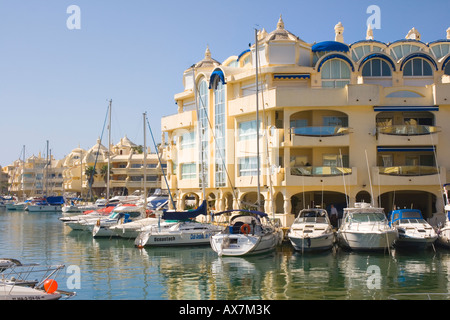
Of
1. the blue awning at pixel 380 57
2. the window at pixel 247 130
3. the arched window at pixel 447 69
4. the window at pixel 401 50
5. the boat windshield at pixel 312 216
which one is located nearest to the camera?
the boat windshield at pixel 312 216

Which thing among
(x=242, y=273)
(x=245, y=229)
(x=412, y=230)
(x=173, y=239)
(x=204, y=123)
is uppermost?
(x=204, y=123)

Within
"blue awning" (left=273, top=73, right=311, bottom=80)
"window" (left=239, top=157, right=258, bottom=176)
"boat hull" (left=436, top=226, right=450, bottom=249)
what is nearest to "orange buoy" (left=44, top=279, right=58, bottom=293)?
"boat hull" (left=436, top=226, right=450, bottom=249)

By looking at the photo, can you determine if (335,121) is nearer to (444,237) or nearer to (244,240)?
(444,237)

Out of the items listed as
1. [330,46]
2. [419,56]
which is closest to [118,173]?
[330,46]

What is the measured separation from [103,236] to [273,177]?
15937mm

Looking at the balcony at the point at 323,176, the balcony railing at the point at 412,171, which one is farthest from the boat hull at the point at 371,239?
the balcony railing at the point at 412,171

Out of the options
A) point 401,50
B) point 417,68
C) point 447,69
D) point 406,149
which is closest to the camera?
point 406,149

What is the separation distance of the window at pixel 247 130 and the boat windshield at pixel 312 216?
10.0 meters

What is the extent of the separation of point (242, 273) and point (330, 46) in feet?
90.2

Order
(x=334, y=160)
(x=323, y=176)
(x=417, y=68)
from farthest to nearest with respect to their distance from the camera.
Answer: (x=417, y=68) → (x=334, y=160) → (x=323, y=176)

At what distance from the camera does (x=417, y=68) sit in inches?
1809

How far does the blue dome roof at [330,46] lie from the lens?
47344mm

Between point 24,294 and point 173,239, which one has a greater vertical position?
point 24,294

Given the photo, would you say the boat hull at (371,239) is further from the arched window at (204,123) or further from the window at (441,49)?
the window at (441,49)
